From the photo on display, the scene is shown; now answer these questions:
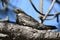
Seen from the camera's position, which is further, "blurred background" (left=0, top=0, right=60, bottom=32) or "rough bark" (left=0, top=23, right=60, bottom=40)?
Result: "blurred background" (left=0, top=0, right=60, bottom=32)

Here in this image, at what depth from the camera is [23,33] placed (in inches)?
22.5

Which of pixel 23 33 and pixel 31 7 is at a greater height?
pixel 31 7

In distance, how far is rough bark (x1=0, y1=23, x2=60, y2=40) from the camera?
1.86ft

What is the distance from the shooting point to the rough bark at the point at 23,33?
566 mm

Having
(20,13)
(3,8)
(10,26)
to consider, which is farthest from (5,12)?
(10,26)

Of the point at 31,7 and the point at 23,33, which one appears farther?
the point at 31,7

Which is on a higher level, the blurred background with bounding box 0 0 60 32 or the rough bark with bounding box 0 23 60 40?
the blurred background with bounding box 0 0 60 32

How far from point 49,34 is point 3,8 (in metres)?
0.46

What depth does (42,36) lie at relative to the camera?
578 millimetres

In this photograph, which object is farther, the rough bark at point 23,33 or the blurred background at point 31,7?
the blurred background at point 31,7

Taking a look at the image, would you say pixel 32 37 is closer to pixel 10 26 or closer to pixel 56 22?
pixel 10 26

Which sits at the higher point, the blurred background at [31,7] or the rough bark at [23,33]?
the blurred background at [31,7]

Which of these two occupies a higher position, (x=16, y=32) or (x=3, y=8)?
(x=3, y=8)

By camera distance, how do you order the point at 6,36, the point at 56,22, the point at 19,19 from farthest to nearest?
the point at 56,22, the point at 19,19, the point at 6,36
